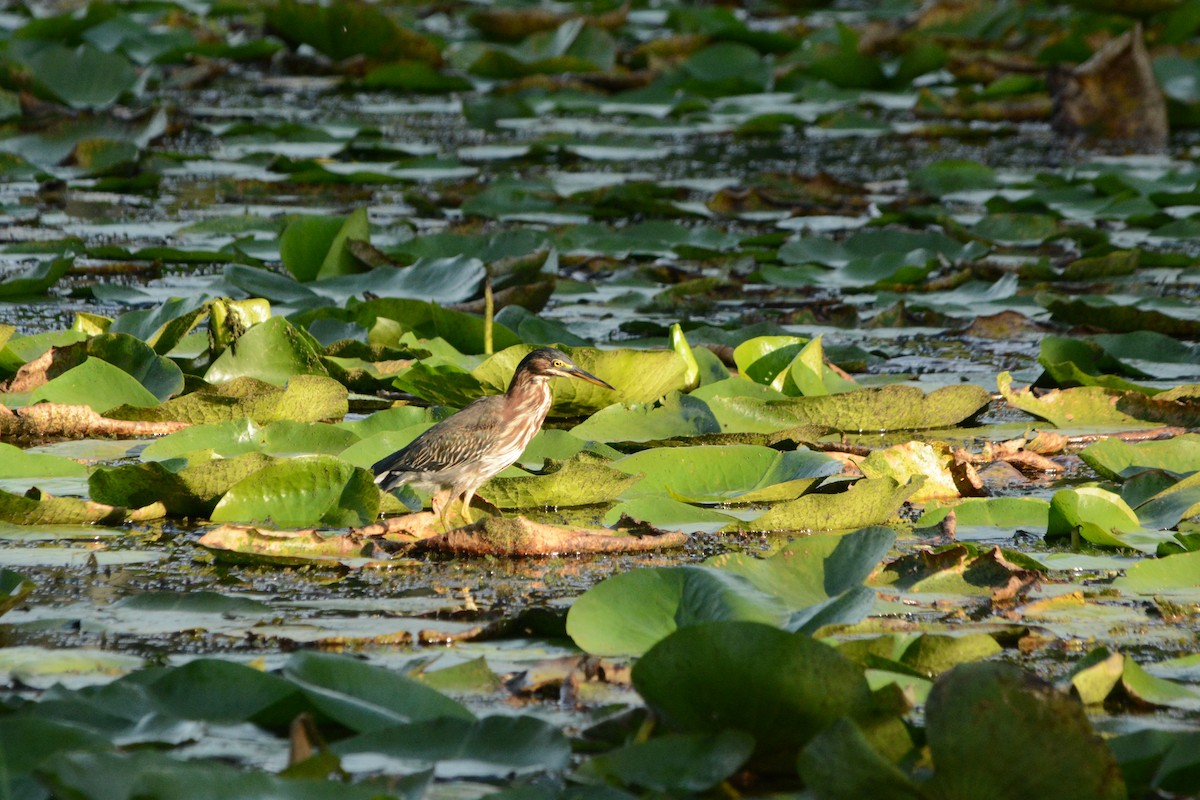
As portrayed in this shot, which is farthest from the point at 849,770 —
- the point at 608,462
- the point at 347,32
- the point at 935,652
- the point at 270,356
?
the point at 347,32

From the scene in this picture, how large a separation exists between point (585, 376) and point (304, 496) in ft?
3.42

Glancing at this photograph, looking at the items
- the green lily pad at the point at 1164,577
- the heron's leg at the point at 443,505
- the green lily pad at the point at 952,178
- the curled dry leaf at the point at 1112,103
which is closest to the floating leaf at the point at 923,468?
the green lily pad at the point at 1164,577

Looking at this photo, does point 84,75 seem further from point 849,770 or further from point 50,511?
point 849,770

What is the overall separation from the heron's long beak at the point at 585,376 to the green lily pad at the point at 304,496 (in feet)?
3.01

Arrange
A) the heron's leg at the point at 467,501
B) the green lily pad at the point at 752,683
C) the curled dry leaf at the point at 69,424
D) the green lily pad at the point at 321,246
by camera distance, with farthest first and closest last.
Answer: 1. the green lily pad at the point at 321,246
2. the curled dry leaf at the point at 69,424
3. the heron's leg at the point at 467,501
4. the green lily pad at the point at 752,683

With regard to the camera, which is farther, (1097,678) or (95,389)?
(95,389)

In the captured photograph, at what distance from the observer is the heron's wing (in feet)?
12.6

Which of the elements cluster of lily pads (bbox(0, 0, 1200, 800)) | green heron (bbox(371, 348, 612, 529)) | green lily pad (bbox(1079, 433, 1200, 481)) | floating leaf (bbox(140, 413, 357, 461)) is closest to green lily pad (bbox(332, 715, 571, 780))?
cluster of lily pads (bbox(0, 0, 1200, 800))

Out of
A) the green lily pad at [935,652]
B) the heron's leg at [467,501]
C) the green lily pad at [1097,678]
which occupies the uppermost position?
the green lily pad at [1097,678]

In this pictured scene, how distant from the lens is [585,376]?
170 inches

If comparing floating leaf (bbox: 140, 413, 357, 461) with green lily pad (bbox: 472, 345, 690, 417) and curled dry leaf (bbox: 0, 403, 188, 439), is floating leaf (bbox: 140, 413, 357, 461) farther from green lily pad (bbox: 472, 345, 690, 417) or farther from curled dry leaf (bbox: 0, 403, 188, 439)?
green lily pad (bbox: 472, 345, 690, 417)

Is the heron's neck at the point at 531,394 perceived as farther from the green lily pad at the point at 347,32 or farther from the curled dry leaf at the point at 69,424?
the green lily pad at the point at 347,32

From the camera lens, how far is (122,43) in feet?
40.6

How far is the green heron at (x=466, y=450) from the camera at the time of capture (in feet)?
12.6
